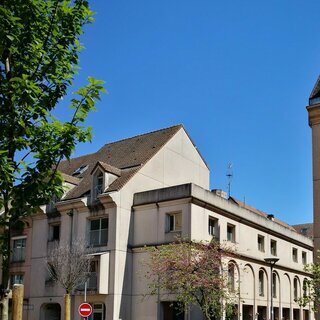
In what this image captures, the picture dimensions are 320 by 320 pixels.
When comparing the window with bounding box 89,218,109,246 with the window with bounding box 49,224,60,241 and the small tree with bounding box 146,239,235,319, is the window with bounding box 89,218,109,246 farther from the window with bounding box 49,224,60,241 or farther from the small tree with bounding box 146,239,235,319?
the small tree with bounding box 146,239,235,319

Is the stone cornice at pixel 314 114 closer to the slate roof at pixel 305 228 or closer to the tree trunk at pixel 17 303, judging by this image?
the tree trunk at pixel 17 303

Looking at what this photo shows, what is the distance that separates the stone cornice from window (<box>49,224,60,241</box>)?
1968 cm

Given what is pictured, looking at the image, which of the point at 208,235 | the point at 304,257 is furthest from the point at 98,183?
the point at 304,257

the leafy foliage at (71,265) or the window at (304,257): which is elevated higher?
the window at (304,257)

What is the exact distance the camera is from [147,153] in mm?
41125

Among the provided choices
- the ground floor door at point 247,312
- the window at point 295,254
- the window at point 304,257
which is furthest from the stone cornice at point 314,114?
the window at point 304,257

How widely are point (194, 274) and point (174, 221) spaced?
519cm

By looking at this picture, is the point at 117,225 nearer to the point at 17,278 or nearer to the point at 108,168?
the point at 108,168

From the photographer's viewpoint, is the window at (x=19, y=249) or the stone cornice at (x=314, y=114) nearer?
the stone cornice at (x=314, y=114)

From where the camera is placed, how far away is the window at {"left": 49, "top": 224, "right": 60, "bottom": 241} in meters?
40.8

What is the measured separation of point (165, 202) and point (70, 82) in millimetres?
27332

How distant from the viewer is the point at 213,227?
38.2m

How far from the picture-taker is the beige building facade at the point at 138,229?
36062 mm

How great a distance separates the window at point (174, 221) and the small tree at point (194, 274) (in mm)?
1605
